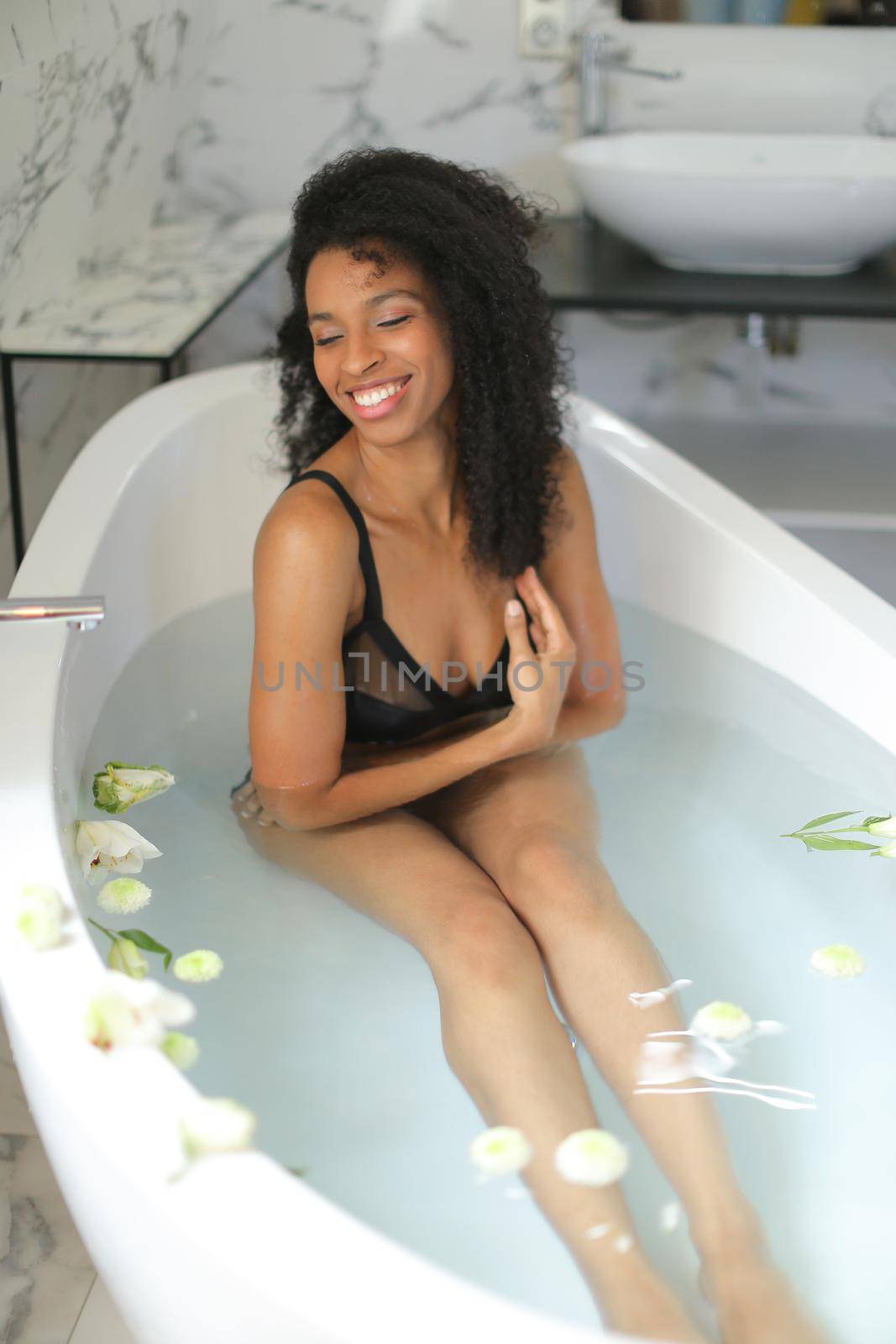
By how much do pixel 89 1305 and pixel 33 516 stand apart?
5.00 ft

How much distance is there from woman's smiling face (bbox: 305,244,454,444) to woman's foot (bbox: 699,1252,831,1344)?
2.74 feet

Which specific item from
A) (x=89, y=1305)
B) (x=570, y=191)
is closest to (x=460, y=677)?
(x=89, y=1305)

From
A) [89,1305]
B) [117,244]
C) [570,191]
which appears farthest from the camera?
[570,191]

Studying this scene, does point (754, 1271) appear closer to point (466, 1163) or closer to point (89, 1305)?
point (466, 1163)

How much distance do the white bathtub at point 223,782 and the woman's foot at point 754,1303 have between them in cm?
27

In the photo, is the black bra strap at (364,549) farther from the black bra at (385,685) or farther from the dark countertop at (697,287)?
the dark countertop at (697,287)

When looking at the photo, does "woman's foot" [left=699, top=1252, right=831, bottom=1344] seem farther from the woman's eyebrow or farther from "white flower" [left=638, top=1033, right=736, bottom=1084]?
the woman's eyebrow

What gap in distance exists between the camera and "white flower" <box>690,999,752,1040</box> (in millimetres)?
1248

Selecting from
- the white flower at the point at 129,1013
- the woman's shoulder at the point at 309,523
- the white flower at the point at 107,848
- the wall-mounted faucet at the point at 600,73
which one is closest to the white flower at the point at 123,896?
the white flower at the point at 107,848

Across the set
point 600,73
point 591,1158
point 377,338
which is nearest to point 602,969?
point 591,1158

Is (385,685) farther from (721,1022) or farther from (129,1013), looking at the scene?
(129,1013)

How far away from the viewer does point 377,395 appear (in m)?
1.45

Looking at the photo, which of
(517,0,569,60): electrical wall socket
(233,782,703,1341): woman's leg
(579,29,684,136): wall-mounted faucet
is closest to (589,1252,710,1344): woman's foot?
(233,782,703,1341): woman's leg

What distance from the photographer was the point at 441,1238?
3.46 ft
